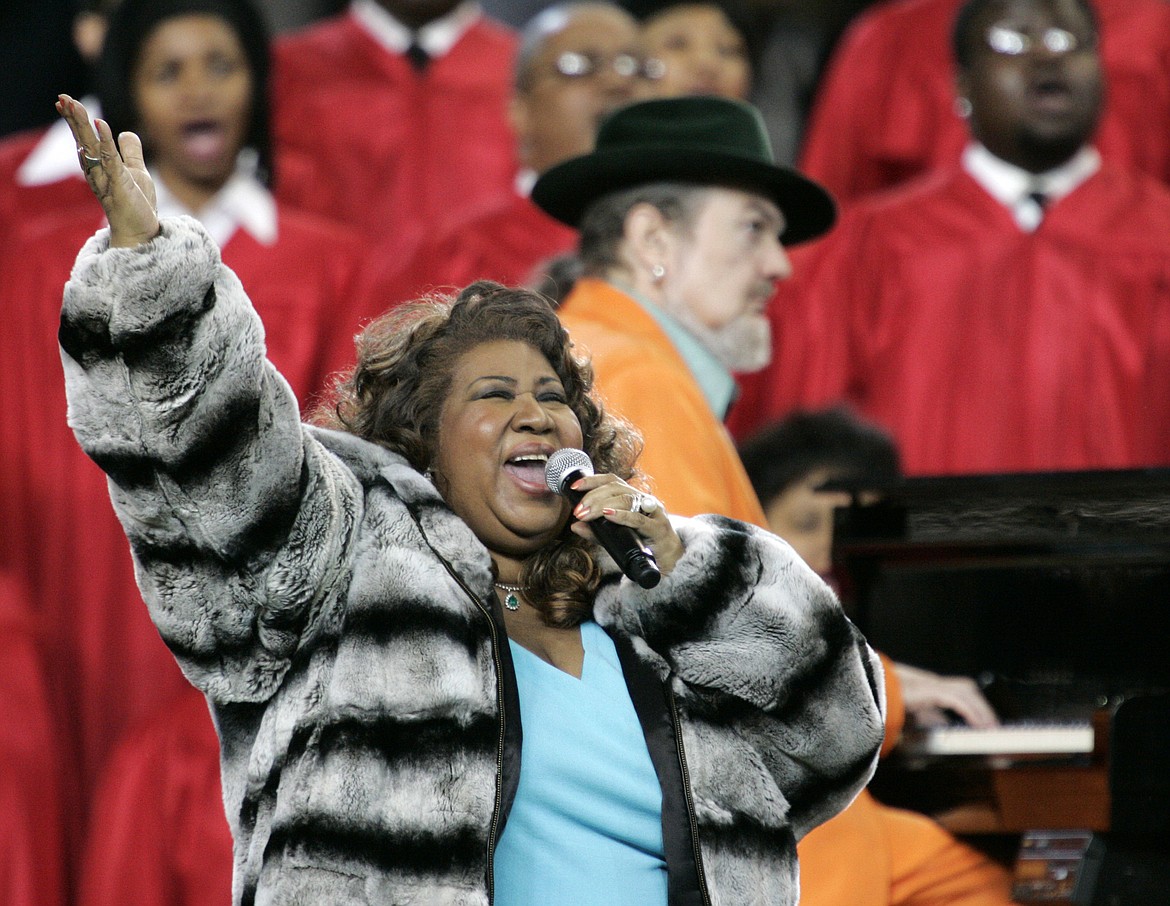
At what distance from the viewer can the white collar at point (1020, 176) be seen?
5426 millimetres

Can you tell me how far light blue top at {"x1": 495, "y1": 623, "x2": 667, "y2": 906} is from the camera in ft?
6.47

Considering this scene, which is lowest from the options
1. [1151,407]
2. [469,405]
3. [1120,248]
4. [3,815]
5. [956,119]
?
[3,815]

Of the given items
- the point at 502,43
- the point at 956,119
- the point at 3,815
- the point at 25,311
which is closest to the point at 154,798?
the point at 3,815

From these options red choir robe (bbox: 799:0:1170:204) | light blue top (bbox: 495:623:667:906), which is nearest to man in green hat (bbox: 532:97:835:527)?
light blue top (bbox: 495:623:667:906)

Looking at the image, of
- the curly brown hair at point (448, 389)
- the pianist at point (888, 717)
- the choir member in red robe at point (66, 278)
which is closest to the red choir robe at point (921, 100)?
the pianist at point (888, 717)

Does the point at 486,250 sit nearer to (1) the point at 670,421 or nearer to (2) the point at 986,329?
(2) the point at 986,329

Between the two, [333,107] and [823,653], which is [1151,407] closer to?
[333,107]

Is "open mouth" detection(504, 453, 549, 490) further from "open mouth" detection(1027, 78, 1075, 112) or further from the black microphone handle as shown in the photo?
"open mouth" detection(1027, 78, 1075, 112)

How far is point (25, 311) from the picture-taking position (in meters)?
5.04

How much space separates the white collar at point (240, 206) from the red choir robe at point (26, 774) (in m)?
1.26

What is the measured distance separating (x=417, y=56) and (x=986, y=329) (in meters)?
2.02

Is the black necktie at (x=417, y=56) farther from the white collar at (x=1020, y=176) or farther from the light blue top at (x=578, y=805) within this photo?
the light blue top at (x=578, y=805)

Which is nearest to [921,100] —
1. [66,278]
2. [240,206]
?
[240,206]

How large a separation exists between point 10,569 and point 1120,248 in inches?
130
